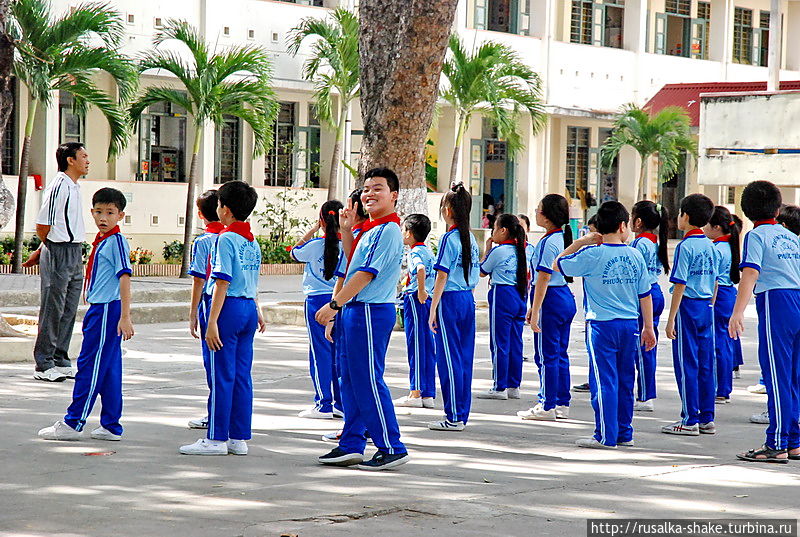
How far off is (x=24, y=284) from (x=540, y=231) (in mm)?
16892

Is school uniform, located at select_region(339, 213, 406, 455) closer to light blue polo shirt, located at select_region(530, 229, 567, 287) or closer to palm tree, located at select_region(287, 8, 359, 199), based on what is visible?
light blue polo shirt, located at select_region(530, 229, 567, 287)

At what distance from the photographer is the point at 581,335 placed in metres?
15.3

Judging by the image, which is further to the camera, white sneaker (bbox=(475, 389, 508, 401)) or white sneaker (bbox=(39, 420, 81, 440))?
white sneaker (bbox=(475, 389, 508, 401))

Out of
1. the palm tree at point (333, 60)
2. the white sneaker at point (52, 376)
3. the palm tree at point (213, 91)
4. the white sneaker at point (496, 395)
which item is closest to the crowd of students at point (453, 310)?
the white sneaker at point (496, 395)

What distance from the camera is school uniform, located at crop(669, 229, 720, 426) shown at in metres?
8.69

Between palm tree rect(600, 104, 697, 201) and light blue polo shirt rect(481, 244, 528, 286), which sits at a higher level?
palm tree rect(600, 104, 697, 201)

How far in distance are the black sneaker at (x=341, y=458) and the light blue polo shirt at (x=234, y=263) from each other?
3.49 feet

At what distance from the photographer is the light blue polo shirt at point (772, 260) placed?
7.50 meters

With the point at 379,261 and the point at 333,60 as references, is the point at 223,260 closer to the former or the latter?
the point at 379,261

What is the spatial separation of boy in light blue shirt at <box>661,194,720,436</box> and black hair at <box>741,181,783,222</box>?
0.89 metres

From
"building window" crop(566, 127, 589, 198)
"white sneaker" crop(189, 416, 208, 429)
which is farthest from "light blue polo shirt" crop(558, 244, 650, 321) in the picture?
"building window" crop(566, 127, 589, 198)

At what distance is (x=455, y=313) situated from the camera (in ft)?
29.1

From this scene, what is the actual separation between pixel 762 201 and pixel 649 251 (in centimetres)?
199

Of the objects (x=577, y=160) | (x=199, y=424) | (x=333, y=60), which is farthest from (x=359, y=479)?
(x=577, y=160)
